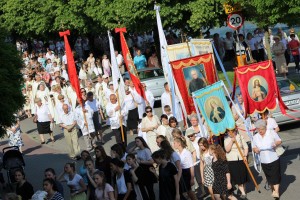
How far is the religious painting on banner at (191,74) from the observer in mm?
18859

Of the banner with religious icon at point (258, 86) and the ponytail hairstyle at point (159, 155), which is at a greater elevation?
the banner with religious icon at point (258, 86)

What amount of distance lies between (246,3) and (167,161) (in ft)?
51.8

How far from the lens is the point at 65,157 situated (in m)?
23.6

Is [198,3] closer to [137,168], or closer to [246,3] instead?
[246,3]

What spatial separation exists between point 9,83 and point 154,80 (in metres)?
14.6

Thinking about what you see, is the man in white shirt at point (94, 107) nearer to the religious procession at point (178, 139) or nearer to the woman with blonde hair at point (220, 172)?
the religious procession at point (178, 139)

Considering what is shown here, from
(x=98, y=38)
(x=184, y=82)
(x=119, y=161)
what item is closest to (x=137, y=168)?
(x=119, y=161)

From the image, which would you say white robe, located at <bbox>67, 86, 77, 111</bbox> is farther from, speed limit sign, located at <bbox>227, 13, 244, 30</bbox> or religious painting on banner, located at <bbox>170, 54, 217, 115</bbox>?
religious painting on banner, located at <bbox>170, 54, 217, 115</bbox>

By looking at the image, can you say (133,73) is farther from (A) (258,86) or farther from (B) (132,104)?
(A) (258,86)

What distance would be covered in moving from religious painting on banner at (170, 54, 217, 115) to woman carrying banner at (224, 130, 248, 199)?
268 cm

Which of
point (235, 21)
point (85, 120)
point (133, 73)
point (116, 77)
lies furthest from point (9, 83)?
point (235, 21)

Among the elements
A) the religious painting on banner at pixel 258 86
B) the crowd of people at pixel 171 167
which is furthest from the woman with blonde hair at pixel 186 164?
the religious painting on banner at pixel 258 86

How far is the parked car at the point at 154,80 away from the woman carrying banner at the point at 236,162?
1414cm

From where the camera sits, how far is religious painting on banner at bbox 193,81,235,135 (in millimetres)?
16688
